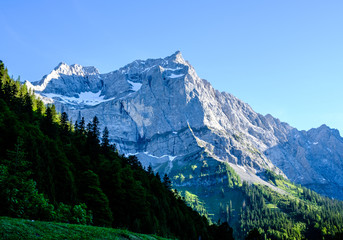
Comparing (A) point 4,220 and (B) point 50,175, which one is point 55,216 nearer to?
(A) point 4,220

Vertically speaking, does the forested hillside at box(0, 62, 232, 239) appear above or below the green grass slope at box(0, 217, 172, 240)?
above

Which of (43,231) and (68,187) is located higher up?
(68,187)

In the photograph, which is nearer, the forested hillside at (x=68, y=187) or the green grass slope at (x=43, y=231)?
the green grass slope at (x=43, y=231)

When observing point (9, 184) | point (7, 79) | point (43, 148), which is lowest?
point (9, 184)

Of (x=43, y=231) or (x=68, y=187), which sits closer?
(x=43, y=231)

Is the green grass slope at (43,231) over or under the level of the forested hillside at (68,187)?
under

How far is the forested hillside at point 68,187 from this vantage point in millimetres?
30547

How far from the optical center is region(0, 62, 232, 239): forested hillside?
30.5 m

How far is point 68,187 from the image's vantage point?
52.1 m

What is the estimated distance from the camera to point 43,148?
171 feet

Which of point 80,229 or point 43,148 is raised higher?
point 43,148

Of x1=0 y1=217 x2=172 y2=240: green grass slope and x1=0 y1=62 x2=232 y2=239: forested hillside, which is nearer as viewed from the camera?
x1=0 y1=217 x2=172 y2=240: green grass slope

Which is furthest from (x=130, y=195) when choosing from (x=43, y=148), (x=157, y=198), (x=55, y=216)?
(x=55, y=216)

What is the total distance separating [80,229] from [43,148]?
30894mm
